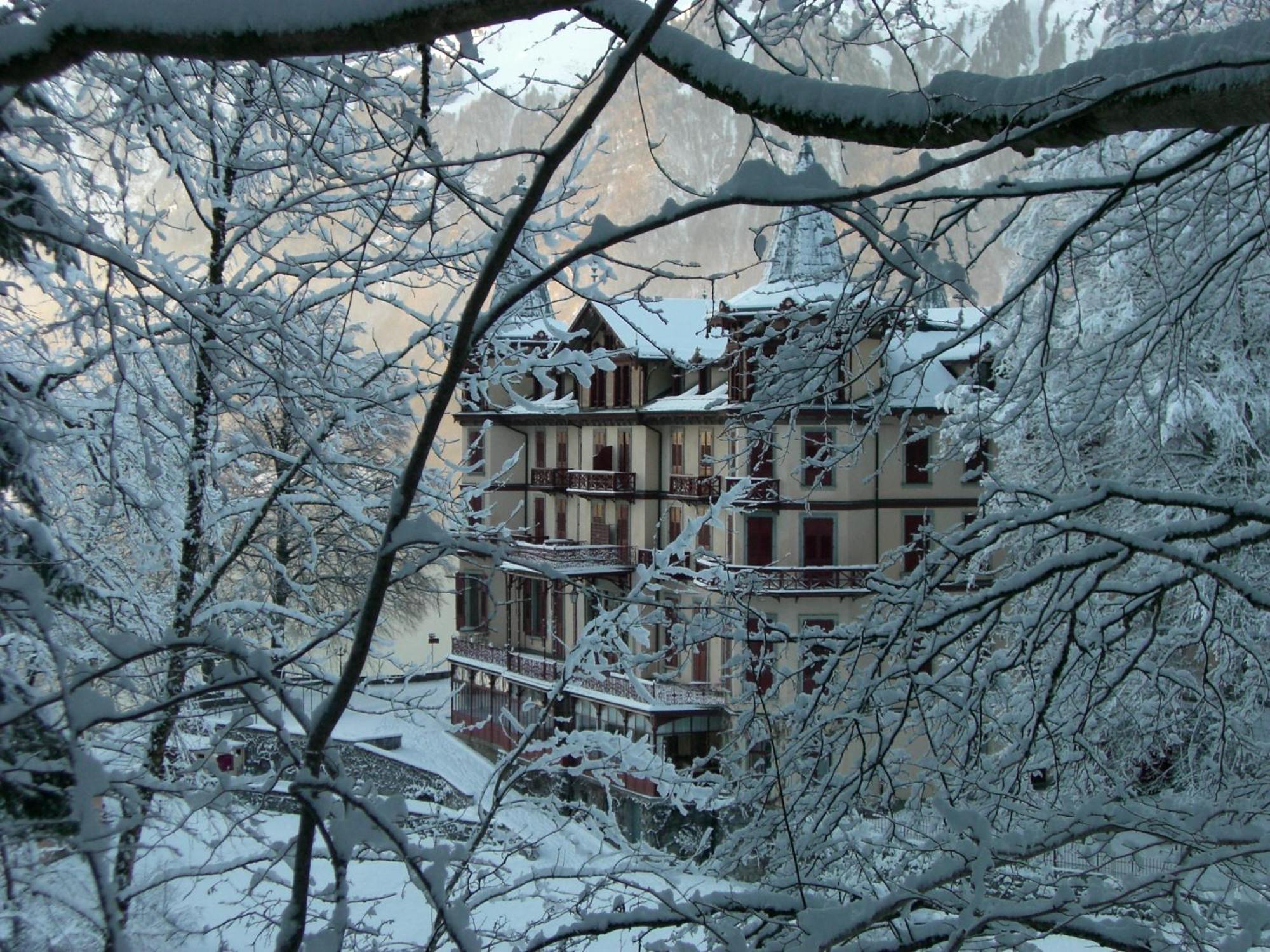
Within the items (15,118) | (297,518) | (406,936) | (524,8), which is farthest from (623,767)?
(524,8)

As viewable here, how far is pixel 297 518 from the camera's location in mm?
5344

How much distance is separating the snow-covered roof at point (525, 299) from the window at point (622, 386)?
556 inches

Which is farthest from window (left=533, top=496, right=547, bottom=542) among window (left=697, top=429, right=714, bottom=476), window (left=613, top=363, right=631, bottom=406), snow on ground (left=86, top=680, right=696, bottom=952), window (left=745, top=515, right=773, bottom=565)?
snow on ground (left=86, top=680, right=696, bottom=952)

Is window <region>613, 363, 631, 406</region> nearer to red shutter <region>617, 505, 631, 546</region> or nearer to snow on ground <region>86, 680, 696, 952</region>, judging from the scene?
red shutter <region>617, 505, 631, 546</region>

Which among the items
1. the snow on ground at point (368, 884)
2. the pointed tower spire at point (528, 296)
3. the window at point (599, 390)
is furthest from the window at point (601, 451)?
the pointed tower spire at point (528, 296)

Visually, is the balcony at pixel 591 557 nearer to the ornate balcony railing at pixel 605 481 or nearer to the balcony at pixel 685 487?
the ornate balcony railing at pixel 605 481

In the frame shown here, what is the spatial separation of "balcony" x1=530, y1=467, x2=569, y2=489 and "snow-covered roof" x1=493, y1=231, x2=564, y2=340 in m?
15.9

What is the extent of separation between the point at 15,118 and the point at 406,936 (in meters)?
3.47

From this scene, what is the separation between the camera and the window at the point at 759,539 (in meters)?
16.9

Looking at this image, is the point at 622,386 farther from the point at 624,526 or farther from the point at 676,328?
the point at 624,526

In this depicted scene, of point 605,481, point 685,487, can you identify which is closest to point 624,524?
point 605,481

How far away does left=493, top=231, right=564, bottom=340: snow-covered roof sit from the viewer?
402cm

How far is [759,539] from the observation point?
17.0 meters

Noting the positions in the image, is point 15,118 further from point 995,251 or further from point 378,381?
point 995,251
